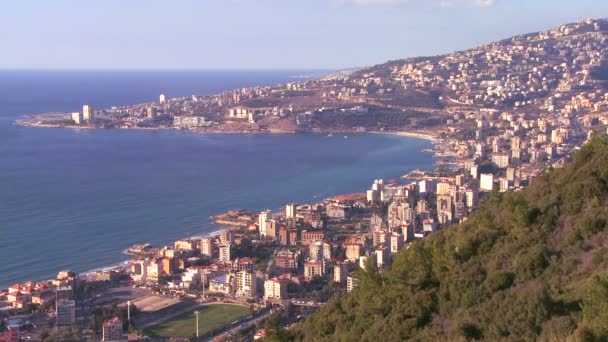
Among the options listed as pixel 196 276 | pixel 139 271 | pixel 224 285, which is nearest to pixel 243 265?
pixel 196 276

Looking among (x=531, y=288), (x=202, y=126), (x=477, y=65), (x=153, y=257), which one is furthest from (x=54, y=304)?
(x=477, y=65)

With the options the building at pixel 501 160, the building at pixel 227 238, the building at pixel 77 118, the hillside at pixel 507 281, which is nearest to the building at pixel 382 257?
the building at pixel 227 238

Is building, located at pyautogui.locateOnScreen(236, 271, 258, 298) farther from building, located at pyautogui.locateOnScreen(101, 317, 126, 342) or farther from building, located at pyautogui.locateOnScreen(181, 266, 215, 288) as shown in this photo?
building, located at pyautogui.locateOnScreen(101, 317, 126, 342)

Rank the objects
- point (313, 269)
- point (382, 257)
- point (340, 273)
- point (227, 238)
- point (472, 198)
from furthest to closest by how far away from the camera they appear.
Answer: point (472, 198) < point (227, 238) < point (382, 257) < point (313, 269) < point (340, 273)

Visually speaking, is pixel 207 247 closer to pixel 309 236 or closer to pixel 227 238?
pixel 227 238

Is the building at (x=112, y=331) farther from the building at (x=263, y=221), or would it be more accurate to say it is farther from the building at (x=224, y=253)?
the building at (x=263, y=221)

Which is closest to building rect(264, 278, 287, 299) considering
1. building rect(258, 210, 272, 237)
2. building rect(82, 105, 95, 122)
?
building rect(258, 210, 272, 237)
